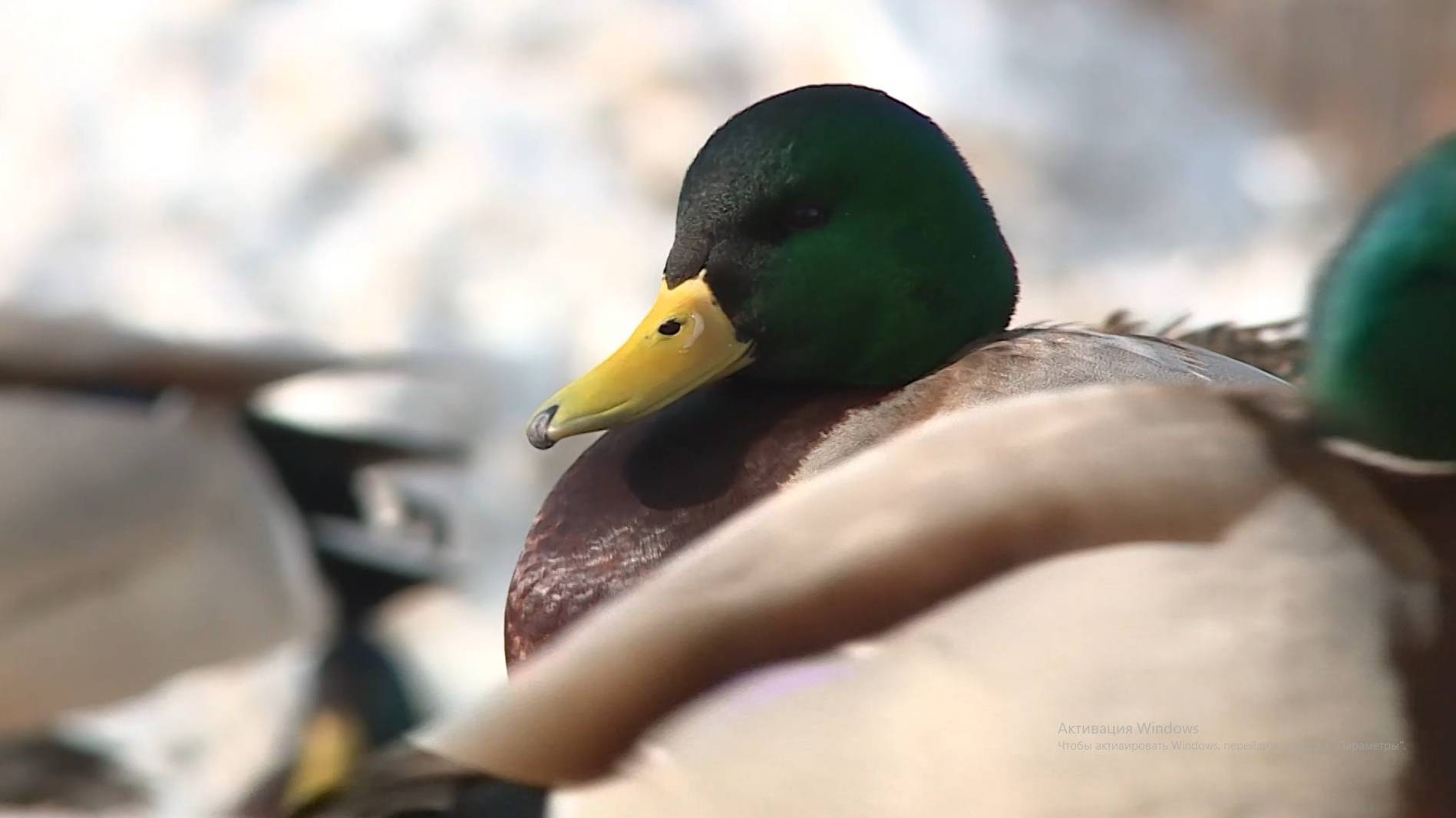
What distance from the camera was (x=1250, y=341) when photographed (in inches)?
64.1

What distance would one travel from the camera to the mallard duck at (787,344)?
106 centimetres

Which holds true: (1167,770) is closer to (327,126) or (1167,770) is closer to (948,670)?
(948,670)

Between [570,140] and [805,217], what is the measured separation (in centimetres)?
268

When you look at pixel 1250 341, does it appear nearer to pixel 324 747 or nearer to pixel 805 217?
pixel 805 217

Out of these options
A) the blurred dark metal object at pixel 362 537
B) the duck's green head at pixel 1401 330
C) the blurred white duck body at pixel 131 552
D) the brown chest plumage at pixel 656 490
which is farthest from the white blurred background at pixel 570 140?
the duck's green head at pixel 1401 330

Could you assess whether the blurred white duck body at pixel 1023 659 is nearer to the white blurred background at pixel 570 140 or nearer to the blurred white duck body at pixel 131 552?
the blurred white duck body at pixel 131 552

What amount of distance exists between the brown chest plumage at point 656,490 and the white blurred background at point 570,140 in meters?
2.14

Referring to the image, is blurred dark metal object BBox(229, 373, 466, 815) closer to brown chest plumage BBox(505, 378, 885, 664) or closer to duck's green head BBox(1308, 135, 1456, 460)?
brown chest plumage BBox(505, 378, 885, 664)

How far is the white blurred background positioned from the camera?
3.46 m

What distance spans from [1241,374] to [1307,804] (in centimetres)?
50

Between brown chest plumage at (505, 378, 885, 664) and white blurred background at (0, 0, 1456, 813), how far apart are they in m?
2.14

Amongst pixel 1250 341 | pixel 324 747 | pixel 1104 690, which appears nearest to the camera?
pixel 1104 690

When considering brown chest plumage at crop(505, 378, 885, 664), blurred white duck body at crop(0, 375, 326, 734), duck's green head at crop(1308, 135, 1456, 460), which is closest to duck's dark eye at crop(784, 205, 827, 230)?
brown chest plumage at crop(505, 378, 885, 664)

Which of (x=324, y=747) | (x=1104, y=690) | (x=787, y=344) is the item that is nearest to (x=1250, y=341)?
(x=787, y=344)
